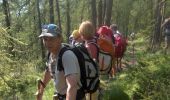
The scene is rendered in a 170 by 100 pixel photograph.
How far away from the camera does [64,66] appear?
4574 millimetres

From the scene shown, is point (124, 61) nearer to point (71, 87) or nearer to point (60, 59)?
point (60, 59)

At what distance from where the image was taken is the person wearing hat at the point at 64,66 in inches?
177

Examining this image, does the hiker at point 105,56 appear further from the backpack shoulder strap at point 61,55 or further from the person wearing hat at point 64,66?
the backpack shoulder strap at point 61,55

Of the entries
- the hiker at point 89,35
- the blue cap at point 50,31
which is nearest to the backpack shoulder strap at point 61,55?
the blue cap at point 50,31

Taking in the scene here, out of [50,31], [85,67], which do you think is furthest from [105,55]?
[50,31]

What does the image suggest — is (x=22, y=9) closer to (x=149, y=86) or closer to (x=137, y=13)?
(x=137, y=13)

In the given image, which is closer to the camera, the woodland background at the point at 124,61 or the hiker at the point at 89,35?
the hiker at the point at 89,35

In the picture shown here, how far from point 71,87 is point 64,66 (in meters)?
0.27

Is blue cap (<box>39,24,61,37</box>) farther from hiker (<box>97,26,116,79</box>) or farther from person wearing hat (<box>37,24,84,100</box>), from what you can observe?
hiker (<box>97,26,116,79</box>)

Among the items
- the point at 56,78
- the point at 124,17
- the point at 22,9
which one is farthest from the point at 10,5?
the point at 56,78

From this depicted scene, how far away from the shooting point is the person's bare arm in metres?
4.45

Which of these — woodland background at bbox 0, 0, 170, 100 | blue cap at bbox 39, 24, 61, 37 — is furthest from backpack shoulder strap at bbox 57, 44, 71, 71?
woodland background at bbox 0, 0, 170, 100

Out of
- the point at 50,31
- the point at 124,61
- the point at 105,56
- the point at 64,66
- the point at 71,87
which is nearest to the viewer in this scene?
the point at 71,87

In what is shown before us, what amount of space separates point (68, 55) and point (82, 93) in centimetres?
58
